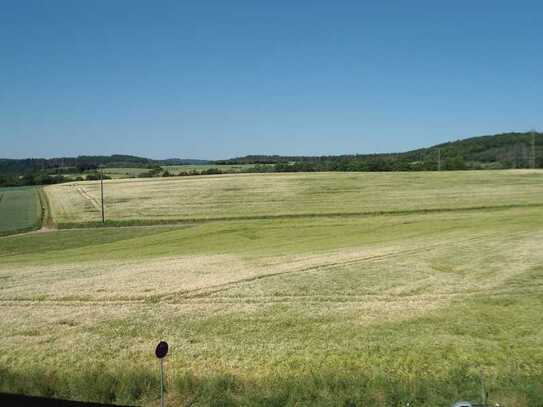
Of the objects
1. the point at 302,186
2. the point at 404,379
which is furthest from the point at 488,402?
the point at 302,186

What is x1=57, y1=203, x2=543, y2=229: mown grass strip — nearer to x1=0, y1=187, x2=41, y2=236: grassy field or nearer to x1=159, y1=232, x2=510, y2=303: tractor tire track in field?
x1=0, y1=187, x2=41, y2=236: grassy field

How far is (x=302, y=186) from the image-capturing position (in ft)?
259

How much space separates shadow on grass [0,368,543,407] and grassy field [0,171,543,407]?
4 centimetres

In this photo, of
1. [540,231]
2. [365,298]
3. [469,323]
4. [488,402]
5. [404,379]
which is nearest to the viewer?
[488,402]

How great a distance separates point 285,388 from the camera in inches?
400

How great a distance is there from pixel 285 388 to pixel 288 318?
5192mm

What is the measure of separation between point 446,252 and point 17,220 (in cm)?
5278

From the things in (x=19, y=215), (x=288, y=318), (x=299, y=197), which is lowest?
(x=19, y=215)

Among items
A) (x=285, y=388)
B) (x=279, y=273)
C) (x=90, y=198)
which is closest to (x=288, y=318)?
(x=285, y=388)

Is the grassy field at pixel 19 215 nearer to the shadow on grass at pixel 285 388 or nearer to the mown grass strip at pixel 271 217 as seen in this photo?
the mown grass strip at pixel 271 217

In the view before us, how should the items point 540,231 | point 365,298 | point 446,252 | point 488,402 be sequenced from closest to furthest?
point 488,402, point 365,298, point 446,252, point 540,231

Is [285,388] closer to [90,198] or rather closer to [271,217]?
[271,217]

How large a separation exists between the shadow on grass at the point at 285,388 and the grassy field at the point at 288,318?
42 mm

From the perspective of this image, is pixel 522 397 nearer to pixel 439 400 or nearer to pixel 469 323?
pixel 439 400
